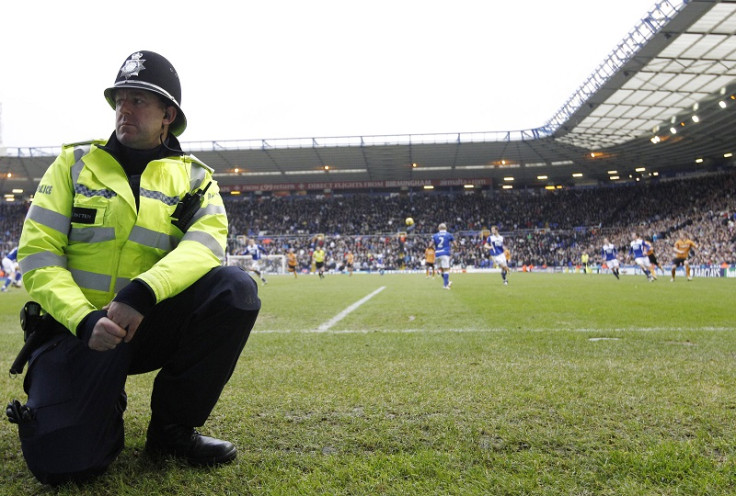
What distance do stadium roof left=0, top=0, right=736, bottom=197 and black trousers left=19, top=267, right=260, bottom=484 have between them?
20.2 m

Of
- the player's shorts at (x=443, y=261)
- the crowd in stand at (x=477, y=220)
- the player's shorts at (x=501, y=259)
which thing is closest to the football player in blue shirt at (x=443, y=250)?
the player's shorts at (x=443, y=261)

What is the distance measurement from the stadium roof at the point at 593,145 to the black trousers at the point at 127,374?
66.2 ft

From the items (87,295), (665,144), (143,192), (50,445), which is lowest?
(50,445)

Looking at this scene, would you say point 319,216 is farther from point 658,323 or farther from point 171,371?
point 171,371

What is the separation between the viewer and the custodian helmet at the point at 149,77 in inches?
81.4

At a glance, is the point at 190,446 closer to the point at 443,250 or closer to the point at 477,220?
the point at 443,250

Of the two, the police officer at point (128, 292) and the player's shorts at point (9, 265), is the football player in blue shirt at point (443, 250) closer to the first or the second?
the police officer at point (128, 292)

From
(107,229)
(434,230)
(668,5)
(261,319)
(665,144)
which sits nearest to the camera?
(107,229)

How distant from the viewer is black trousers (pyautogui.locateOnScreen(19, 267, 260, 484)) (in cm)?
172

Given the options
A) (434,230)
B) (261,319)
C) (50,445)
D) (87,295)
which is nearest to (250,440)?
(50,445)

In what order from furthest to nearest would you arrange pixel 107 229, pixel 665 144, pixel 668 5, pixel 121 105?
1. pixel 665 144
2. pixel 668 5
3. pixel 121 105
4. pixel 107 229

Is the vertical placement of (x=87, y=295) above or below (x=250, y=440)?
above

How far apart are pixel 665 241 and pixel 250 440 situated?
133ft

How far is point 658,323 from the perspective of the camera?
580 centimetres
